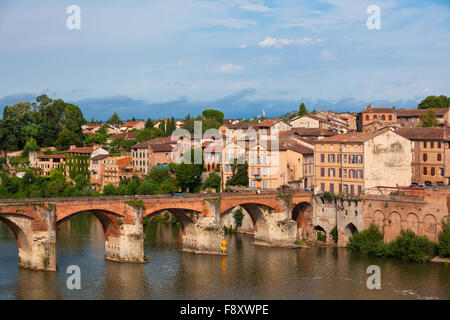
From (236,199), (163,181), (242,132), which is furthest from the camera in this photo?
(242,132)

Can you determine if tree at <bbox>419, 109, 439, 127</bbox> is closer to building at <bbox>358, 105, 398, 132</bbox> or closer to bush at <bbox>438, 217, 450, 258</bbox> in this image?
building at <bbox>358, 105, 398, 132</bbox>

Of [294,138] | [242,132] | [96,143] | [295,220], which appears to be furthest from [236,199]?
[96,143]

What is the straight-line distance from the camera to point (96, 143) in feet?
439

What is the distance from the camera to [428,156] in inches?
3095

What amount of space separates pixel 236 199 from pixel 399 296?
903 inches

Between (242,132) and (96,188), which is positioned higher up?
(242,132)

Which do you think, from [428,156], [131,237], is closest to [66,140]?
[131,237]

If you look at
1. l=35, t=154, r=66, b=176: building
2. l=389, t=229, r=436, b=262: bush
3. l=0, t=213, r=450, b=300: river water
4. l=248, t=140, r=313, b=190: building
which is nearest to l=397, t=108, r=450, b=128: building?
l=248, t=140, r=313, b=190: building

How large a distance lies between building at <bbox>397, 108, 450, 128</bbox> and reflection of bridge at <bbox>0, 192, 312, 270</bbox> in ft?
126

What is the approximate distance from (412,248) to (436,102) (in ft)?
204

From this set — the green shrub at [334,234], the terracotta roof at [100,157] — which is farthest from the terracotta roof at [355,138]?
the terracotta roof at [100,157]

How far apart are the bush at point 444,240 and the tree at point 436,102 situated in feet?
198

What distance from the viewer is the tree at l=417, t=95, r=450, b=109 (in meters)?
116
